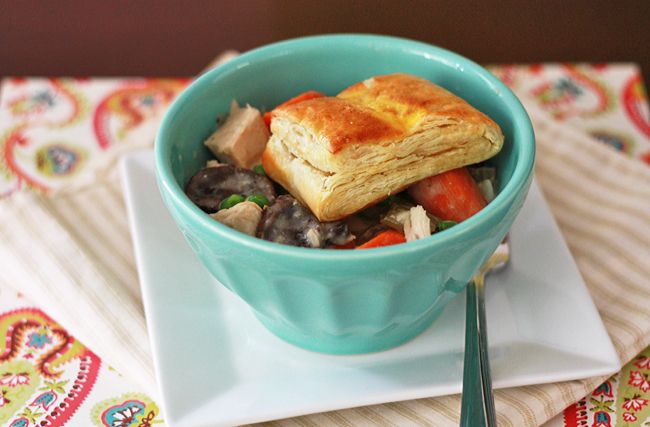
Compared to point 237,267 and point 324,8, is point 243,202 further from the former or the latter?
point 324,8

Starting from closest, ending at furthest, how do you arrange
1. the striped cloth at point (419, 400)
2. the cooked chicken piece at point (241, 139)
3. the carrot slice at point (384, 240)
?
the carrot slice at point (384, 240) → the striped cloth at point (419, 400) → the cooked chicken piece at point (241, 139)

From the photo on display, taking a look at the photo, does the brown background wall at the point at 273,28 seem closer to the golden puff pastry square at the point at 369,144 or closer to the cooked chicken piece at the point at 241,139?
the cooked chicken piece at the point at 241,139

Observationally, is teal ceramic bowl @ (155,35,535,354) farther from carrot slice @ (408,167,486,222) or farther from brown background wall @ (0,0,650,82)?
brown background wall @ (0,0,650,82)

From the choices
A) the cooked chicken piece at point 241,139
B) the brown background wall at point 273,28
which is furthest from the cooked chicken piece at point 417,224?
the brown background wall at point 273,28

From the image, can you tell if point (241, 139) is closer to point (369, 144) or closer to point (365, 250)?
point (369, 144)

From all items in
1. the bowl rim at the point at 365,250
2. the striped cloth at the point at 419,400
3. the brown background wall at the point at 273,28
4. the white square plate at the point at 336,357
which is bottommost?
the brown background wall at the point at 273,28

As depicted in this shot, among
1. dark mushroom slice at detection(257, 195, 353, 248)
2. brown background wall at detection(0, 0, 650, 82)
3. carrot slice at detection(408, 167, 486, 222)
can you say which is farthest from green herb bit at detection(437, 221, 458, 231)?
brown background wall at detection(0, 0, 650, 82)

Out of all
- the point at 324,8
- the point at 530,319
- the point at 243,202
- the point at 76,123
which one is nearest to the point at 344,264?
the point at 243,202

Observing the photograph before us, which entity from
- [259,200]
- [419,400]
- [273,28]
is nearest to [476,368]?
[419,400]
